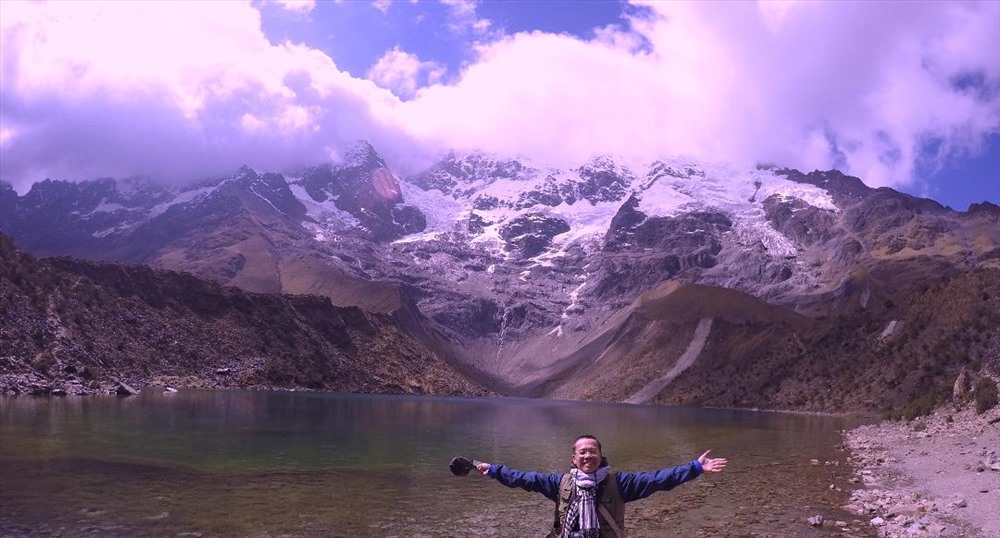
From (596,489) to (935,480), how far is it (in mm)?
26550

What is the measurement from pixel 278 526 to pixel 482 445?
30.9 metres

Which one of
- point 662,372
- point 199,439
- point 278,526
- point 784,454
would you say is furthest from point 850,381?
point 278,526

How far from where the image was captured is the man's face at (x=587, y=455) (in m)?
9.75

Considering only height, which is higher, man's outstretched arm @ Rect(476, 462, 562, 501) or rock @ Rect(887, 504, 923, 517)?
man's outstretched arm @ Rect(476, 462, 562, 501)

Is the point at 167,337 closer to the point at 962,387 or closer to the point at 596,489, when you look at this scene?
the point at 962,387

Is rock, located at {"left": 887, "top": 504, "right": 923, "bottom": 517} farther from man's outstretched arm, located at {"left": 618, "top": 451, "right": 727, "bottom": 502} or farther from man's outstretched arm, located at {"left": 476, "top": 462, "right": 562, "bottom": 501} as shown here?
man's outstretched arm, located at {"left": 476, "top": 462, "right": 562, "bottom": 501}

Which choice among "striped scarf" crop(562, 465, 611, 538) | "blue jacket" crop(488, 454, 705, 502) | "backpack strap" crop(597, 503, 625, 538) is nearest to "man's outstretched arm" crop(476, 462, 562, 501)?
"blue jacket" crop(488, 454, 705, 502)

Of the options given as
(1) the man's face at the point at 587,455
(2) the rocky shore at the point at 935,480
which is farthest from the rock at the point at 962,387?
(1) the man's face at the point at 587,455

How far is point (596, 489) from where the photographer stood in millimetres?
9734

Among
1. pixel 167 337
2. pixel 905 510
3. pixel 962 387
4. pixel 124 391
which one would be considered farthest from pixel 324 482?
pixel 167 337

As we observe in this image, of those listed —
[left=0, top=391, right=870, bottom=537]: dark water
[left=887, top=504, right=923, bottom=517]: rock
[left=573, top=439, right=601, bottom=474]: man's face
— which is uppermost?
[left=573, top=439, right=601, bottom=474]: man's face

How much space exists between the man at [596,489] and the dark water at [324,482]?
51.9 feet

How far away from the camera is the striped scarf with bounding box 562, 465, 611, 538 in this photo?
31.4 feet

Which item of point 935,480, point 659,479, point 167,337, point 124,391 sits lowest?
point 124,391
